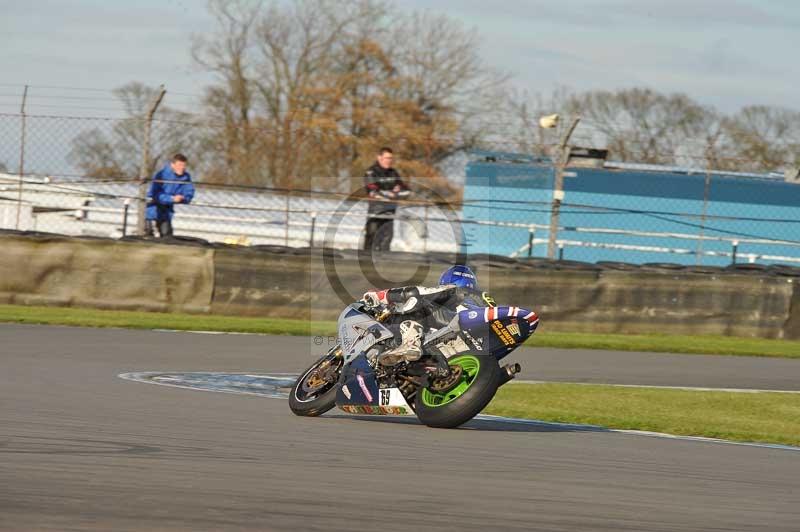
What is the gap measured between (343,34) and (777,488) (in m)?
41.0

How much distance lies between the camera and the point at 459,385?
8.15 meters

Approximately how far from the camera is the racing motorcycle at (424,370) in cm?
801

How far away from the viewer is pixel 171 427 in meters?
7.25

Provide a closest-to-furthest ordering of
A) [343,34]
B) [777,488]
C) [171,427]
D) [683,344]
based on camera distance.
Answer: [777,488] → [171,427] → [683,344] → [343,34]

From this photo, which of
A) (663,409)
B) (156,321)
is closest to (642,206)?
(156,321)

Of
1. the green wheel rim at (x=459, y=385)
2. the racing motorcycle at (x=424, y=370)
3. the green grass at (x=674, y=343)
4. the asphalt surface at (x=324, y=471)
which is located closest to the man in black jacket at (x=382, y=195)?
the green grass at (x=674, y=343)

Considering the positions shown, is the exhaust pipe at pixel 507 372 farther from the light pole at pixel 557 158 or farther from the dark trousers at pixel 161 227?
the dark trousers at pixel 161 227

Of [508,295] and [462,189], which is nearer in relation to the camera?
[508,295]

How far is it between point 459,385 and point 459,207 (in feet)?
48.0

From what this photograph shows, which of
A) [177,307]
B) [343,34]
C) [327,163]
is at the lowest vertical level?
[177,307]

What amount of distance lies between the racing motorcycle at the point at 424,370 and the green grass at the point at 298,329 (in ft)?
22.1

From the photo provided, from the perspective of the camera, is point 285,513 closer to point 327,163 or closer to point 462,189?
point 327,163

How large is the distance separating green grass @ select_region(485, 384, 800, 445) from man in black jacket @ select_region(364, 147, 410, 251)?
19.6 feet

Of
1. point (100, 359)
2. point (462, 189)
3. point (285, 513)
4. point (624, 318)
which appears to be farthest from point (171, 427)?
point (462, 189)
